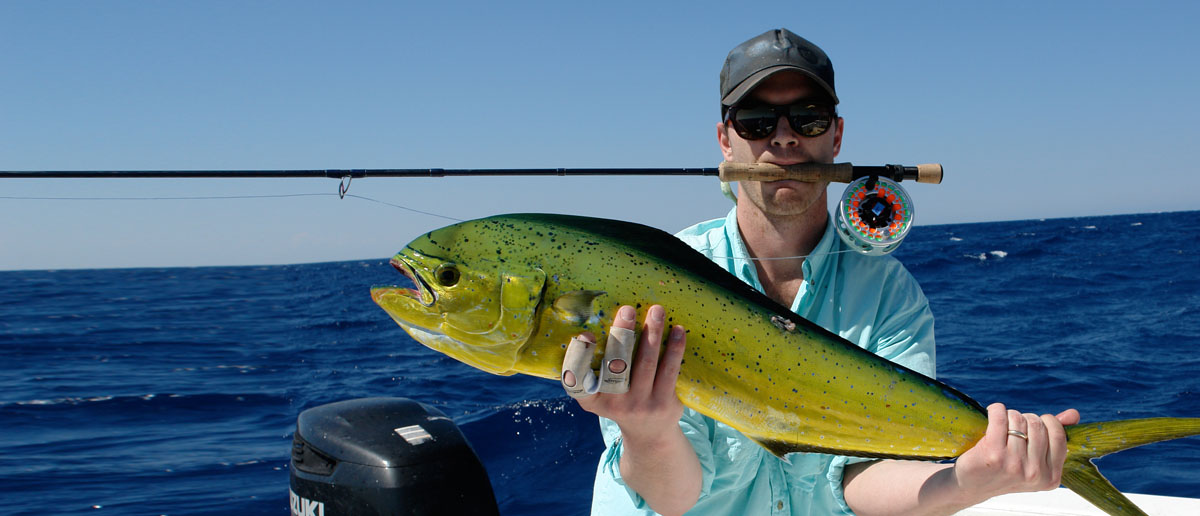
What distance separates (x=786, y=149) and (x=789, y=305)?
60 cm

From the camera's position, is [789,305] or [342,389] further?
[342,389]

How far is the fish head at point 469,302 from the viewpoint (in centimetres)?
166

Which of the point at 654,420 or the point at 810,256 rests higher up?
the point at 810,256

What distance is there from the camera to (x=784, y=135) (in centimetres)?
249

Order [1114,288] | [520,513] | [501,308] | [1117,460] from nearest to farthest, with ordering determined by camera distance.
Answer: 1. [501,308]
2. [520,513]
3. [1117,460]
4. [1114,288]

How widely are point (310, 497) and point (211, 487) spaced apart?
4.24 meters

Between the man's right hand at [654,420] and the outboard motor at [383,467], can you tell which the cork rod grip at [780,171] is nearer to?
the man's right hand at [654,420]

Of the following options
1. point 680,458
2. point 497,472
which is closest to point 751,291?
point 680,458

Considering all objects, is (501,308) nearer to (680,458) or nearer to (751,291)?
(751,291)

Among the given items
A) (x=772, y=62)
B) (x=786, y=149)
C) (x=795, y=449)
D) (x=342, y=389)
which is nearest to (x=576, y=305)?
(x=795, y=449)

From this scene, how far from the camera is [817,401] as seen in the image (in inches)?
72.1

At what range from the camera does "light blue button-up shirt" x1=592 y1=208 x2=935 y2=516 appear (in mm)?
2516

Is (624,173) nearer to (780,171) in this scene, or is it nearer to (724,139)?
(724,139)

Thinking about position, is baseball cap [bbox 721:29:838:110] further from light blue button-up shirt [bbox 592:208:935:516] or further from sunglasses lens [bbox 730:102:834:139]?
light blue button-up shirt [bbox 592:208:935:516]
